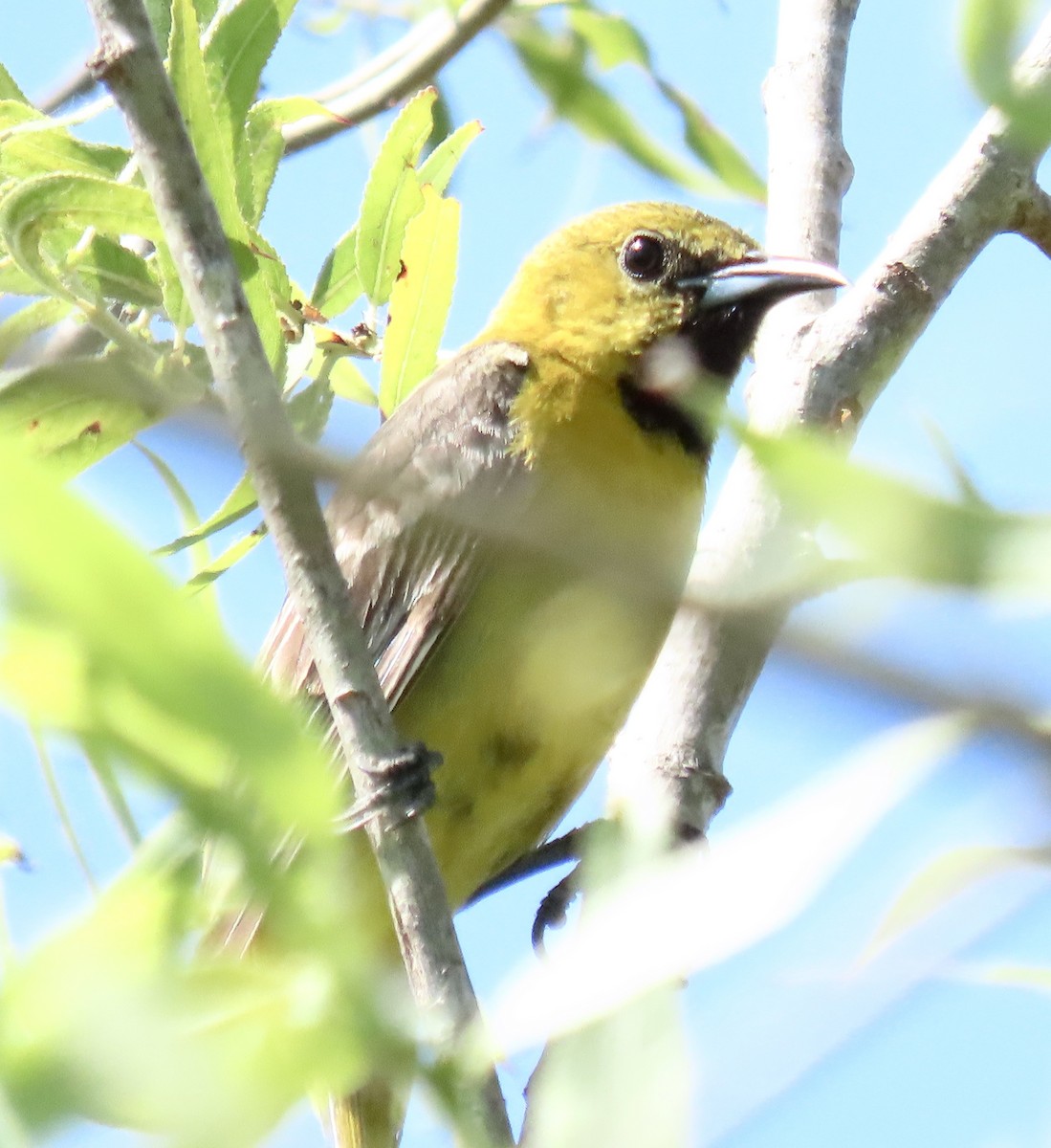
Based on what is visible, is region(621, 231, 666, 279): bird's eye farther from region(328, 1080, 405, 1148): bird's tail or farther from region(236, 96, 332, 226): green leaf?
region(328, 1080, 405, 1148): bird's tail

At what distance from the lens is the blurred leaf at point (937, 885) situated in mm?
1189

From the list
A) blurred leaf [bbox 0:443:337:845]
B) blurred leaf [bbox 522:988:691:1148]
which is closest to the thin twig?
blurred leaf [bbox 522:988:691:1148]

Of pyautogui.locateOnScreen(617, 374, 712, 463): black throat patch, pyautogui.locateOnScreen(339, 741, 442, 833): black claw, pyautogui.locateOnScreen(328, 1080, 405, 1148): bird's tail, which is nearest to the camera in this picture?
pyautogui.locateOnScreen(339, 741, 442, 833): black claw

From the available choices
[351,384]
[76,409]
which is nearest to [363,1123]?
[351,384]

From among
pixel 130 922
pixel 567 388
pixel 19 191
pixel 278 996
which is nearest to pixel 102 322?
pixel 19 191

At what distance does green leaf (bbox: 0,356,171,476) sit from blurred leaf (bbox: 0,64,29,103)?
2.97 ft

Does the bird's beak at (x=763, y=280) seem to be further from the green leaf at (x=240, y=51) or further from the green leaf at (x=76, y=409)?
the green leaf at (x=76, y=409)

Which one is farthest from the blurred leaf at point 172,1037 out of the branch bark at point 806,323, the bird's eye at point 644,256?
the bird's eye at point 644,256

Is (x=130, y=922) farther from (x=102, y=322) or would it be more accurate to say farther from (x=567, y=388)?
(x=567, y=388)

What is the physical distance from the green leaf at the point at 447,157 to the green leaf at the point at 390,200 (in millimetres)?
39

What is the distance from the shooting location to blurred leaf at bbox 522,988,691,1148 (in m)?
1.25

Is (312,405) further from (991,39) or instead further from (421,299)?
(991,39)

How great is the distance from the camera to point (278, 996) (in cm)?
122

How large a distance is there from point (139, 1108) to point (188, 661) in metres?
0.26
